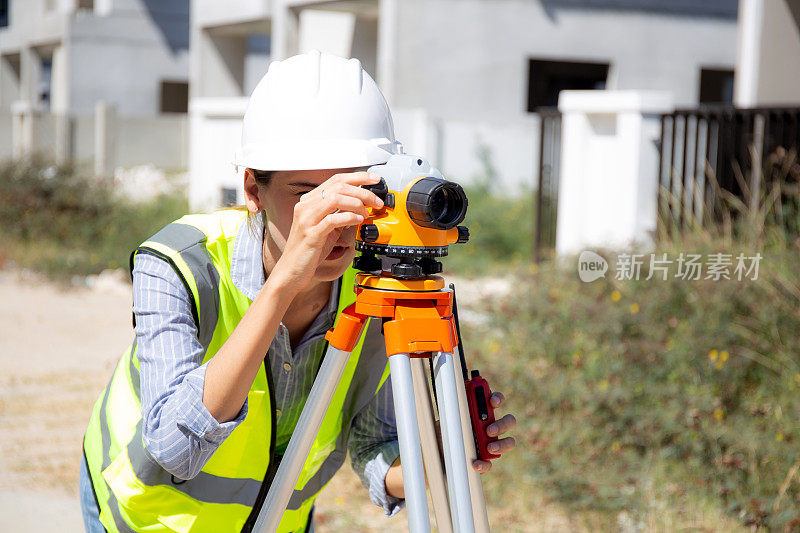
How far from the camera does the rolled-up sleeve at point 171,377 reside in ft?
4.35

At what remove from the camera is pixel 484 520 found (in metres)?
1.42

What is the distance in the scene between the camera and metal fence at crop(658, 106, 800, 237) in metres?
5.71

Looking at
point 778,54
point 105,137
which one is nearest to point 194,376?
point 778,54

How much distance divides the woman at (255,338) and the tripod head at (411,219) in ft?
0.12

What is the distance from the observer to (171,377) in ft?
4.50

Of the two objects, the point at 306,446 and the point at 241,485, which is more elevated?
the point at 306,446

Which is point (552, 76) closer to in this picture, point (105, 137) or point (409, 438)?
point (105, 137)

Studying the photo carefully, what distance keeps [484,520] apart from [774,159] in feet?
15.2

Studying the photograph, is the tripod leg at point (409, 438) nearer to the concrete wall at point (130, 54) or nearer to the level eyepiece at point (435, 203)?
the level eyepiece at point (435, 203)

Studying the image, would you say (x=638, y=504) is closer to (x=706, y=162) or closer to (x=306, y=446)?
(x=306, y=446)

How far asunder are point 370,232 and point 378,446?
632mm

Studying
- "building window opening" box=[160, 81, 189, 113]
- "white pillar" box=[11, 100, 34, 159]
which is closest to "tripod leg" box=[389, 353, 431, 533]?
"white pillar" box=[11, 100, 34, 159]

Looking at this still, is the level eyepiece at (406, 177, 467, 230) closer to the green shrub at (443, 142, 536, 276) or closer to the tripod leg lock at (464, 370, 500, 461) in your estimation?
the tripod leg lock at (464, 370, 500, 461)

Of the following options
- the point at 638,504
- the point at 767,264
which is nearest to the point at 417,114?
the point at 767,264
